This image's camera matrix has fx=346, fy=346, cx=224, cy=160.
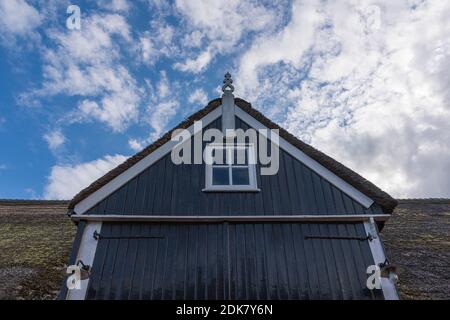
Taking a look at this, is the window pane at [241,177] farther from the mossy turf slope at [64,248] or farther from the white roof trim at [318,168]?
the mossy turf slope at [64,248]

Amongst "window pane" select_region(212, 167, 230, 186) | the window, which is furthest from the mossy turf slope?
"window pane" select_region(212, 167, 230, 186)

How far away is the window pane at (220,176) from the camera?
27.0 ft

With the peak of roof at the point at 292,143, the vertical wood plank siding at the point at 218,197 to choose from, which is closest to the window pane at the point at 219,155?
the vertical wood plank siding at the point at 218,197

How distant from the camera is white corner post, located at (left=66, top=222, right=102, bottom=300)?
657cm

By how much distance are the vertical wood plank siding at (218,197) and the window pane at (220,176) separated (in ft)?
0.99

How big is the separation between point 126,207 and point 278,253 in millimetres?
3437

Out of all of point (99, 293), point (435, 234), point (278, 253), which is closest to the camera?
point (99, 293)

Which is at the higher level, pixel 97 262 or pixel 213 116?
pixel 213 116

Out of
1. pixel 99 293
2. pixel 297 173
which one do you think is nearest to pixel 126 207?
pixel 99 293

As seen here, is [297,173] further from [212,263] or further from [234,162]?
[212,263]

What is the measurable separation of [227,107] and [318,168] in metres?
2.87
